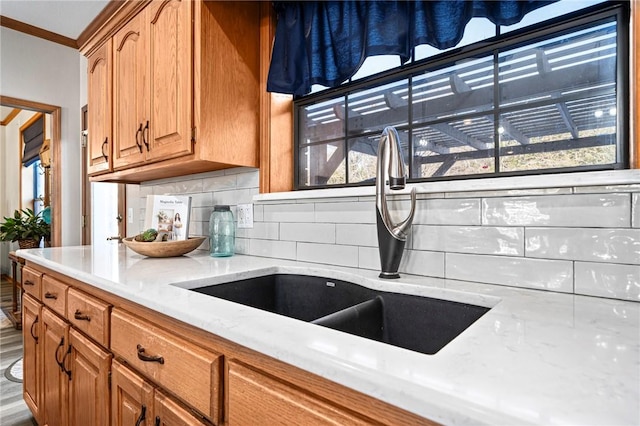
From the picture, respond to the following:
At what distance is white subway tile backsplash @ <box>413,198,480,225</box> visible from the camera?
40.8 inches

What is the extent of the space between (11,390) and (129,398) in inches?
79.6

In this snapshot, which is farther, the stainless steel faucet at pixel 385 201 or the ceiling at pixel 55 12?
the ceiling at pixel 55 12

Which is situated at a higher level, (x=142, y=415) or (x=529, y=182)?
(x=529, y=182)

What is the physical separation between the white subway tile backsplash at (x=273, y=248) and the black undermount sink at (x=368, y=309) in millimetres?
215

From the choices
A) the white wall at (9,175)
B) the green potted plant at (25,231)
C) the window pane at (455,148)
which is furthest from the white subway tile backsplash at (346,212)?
the white wall at (9,175)

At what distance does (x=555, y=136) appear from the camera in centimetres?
104

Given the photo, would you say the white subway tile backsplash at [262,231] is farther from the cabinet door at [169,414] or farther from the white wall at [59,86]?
the white wall at [59,86]

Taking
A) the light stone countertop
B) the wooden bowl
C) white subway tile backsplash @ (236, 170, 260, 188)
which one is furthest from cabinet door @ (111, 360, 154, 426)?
white subway tile backsplash @ (236, 170, 260, 188)

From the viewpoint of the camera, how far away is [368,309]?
3.09ft

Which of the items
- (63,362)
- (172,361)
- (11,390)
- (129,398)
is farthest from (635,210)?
(11,390)

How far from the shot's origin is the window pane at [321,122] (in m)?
1.57

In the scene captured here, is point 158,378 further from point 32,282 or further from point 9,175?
point 9,175

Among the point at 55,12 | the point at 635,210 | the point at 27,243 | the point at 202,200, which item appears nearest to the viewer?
the point at 635,210

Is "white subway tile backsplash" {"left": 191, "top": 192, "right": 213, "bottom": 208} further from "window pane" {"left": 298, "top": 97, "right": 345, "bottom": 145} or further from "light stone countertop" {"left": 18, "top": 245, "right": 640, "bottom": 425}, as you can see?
"light stone countertop" {"left": 18, "top": 245, "right": 640, "bottom": 425}
